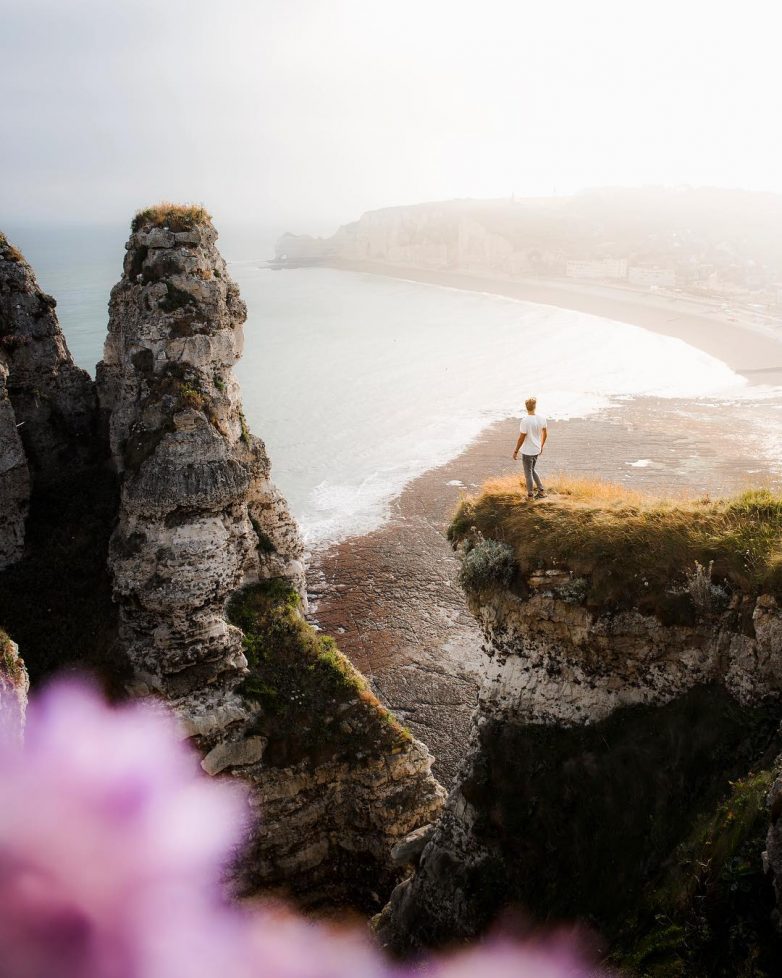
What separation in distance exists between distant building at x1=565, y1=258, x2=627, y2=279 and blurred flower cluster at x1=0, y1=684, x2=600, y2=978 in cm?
12469

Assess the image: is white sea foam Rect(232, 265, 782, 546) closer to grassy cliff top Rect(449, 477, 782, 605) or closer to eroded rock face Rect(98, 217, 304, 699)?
eroded rock face Rect(98, 217, 304, 699)

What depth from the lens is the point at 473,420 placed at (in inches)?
2234

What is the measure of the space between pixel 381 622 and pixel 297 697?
1139 centimetres

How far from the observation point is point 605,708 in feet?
36.9

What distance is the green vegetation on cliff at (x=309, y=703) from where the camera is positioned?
51.0ft

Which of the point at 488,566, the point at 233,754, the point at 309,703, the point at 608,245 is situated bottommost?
the point at 233,754

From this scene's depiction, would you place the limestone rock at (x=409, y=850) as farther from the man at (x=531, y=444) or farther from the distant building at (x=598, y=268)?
the distant building at (x=598, y=268)

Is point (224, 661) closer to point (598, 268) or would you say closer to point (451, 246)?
point (598, 268)

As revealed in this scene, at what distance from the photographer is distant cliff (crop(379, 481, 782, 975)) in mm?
9750

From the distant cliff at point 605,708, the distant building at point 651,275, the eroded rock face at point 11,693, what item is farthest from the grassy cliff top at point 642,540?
the distant building at point 651,275

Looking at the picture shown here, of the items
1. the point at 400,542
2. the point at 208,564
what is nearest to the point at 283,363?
the point at 400,542

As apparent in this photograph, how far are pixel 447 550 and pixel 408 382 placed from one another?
4122 cm

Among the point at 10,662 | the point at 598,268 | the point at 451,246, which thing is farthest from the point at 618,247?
the point at 10,662

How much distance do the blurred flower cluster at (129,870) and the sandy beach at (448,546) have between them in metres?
6.95
